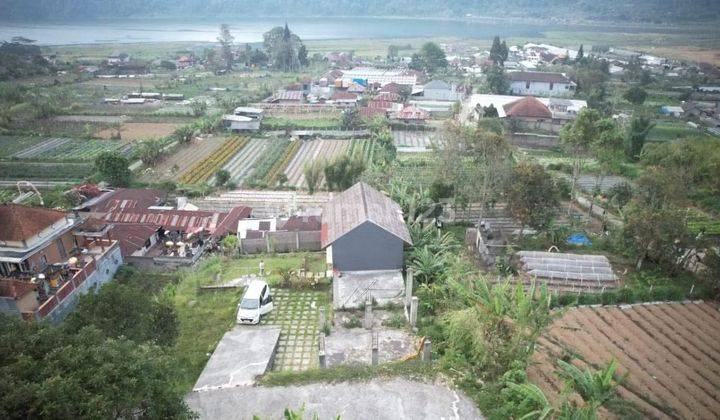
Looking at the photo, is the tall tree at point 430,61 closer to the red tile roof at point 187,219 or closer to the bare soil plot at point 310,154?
the bare soil plot at point 310,154

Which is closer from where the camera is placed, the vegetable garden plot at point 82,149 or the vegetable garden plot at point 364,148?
the vegetable garden plot at point 82,149

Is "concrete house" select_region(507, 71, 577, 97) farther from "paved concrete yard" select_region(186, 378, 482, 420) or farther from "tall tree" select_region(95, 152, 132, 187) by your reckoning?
"paved concrete yard" select_region(186, 378, 482, 420)

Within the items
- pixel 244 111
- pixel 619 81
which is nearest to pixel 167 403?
A: pixel 244 111

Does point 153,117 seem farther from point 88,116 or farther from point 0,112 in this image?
point 0,112

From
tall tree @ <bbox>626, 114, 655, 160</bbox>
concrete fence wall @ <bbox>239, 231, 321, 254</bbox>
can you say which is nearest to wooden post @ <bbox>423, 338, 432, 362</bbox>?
concrete fence wall @ <bbox>239, 231, 321, 254</bbox>

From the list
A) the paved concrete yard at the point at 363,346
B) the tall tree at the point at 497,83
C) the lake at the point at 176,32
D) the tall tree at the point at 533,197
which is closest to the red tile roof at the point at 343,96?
the tall tree at the point at 497,83

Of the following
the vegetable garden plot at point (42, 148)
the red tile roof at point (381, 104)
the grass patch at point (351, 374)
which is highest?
the red tile roof at point (381, 104)
